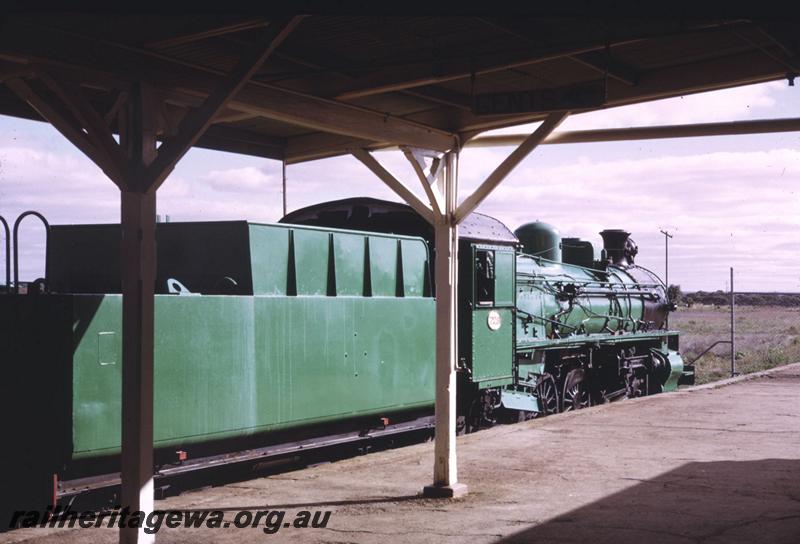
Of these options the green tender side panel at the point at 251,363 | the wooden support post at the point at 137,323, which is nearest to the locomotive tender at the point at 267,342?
the green tender side panel at the point at 251,363

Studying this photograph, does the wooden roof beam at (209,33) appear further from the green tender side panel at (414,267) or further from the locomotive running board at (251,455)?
the green tender side panel at (414,267)

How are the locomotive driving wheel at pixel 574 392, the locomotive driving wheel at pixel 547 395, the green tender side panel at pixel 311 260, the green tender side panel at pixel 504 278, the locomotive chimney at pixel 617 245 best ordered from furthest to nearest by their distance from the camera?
the locomotive chimney at pixel 617 245 → the locomotive driving wheel at pixel 574 392 → the locomotive driving wheel at pixel 547 395 → the green tender side panel at pixel 504 278 → the green tender side panel at pixel 311 260

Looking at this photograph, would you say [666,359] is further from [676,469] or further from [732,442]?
[676,469]

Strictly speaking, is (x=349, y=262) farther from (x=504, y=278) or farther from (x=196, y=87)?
(x=196, y=87)

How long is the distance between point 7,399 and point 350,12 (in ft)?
16.8

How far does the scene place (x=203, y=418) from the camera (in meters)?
8.23

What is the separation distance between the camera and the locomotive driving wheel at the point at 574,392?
15.6 m

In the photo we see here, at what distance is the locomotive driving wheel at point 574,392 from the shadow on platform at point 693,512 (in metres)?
5.98

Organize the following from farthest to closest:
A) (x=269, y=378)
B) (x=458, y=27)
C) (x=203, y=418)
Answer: (x=269, y=378) < (x=203, y=418) < (x=458, y=27)

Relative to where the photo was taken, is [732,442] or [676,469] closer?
[676,469]

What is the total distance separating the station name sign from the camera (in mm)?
7391

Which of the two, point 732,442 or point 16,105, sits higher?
point 16,105

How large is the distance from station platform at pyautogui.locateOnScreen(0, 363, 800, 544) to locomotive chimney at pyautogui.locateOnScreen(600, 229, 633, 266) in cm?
728

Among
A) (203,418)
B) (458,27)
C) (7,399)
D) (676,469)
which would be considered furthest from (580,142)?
(7,399)
